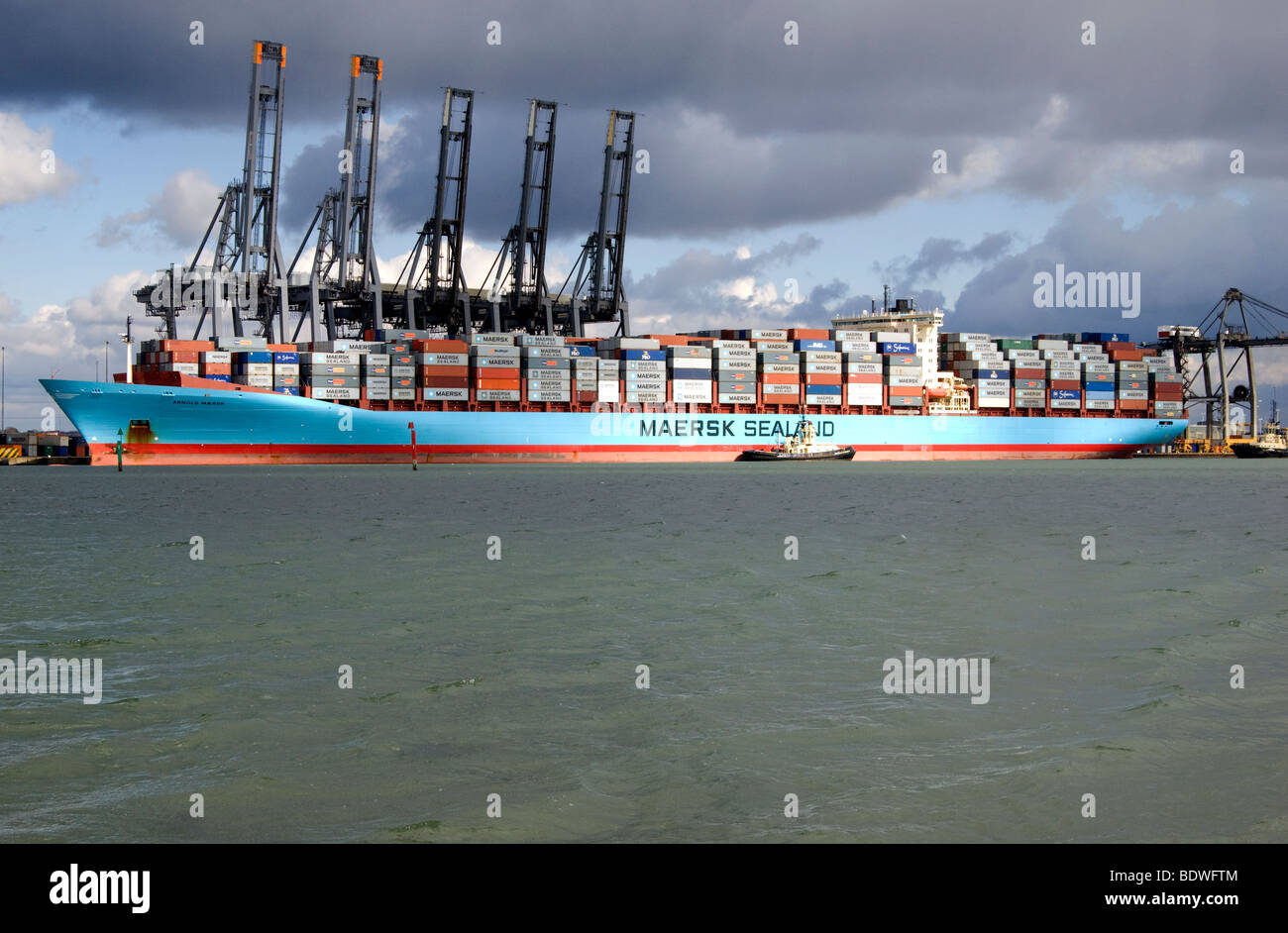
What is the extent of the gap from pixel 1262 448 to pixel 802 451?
212 feet

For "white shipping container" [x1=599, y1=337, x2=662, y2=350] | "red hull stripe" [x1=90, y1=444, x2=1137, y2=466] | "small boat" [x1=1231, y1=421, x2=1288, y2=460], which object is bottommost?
"red hull stripe" [x1=90, y1=444, x2=1137, y2=466]

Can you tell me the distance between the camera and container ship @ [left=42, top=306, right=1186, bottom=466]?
62.3 m

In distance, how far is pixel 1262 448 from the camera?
109 meters

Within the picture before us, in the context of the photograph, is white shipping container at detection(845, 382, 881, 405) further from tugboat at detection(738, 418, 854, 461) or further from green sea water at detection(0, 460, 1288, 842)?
green sea water at detection(0, 460, 1288, 842)

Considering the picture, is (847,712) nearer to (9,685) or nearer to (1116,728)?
(1116,728)

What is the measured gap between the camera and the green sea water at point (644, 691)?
6711mm

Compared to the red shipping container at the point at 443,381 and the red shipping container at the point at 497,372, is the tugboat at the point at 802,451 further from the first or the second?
the red shipping container at the point at 443,381

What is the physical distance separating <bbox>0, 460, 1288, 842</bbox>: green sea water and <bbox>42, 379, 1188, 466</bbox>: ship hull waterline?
39211 millimetres

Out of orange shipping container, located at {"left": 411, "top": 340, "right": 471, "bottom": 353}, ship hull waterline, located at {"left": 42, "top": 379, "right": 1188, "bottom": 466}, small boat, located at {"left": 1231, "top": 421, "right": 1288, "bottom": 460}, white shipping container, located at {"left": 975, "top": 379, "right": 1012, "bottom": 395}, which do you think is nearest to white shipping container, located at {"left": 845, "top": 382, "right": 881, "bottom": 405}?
ship hull waterline, located at {"left": 42, "top": 379, "right": 1188, "bottom": 466}

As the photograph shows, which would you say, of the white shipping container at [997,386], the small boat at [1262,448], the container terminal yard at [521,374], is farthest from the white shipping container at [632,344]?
the small boat at [1262,448]

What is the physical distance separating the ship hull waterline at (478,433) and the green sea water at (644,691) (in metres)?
39.2

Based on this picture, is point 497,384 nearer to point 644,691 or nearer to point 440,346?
point 440,346

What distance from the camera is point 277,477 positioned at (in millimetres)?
53125
